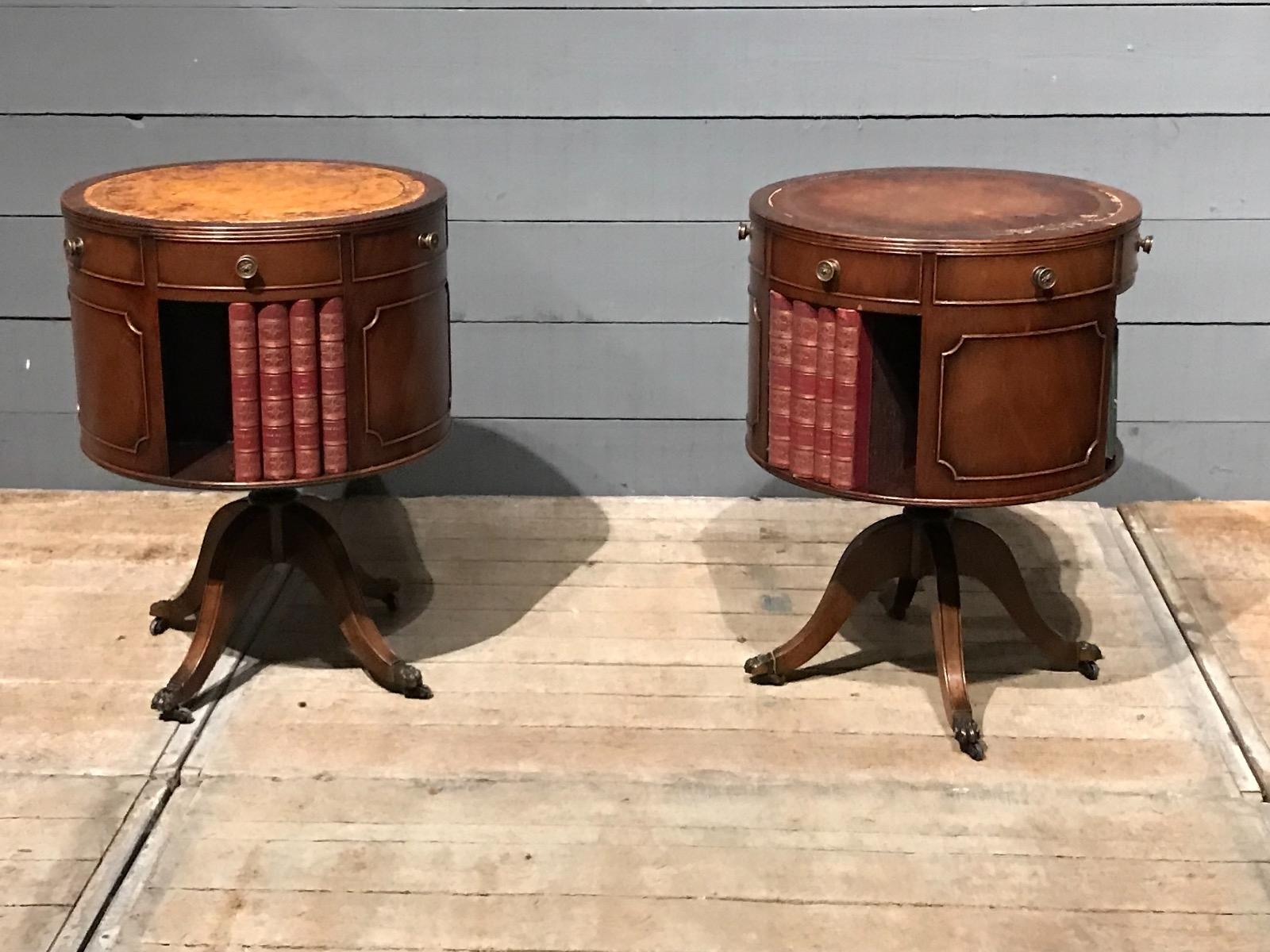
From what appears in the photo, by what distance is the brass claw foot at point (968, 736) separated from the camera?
2.46 m

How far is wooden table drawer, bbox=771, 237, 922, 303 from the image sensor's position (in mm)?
2266

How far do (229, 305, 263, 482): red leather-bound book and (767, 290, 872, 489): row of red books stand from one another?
773 mm

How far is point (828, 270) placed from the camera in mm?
2289

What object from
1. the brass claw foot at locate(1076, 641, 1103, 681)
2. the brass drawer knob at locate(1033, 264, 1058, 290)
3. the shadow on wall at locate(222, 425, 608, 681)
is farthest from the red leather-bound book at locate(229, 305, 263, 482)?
the brass claw foot at locate(1076, 641, 1103, 681)

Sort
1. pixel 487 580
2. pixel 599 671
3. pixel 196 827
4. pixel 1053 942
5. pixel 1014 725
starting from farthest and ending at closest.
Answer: pixel 487 580 → pixel 599 671 → pixel 1014 725 → pixel 196 827 → pixel 1053 942

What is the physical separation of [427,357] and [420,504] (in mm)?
929

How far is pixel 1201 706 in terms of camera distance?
262 centimetres

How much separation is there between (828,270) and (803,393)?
211 mm

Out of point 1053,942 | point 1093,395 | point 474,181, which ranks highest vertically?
point 474,181

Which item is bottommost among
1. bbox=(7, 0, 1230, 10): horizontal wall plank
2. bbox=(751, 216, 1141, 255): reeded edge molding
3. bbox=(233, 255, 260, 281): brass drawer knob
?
bbox=(233, 255, 260, 281): brass drawer knob

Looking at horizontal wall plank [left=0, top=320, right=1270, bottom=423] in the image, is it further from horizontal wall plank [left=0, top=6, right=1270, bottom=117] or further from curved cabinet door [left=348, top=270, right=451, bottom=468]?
curved cabinet door [left=348, top=270, right=451, bottom=468]

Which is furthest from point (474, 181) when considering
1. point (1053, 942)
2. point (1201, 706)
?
point (1053, 942)

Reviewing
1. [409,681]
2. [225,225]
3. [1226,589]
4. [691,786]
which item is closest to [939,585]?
[691,786]

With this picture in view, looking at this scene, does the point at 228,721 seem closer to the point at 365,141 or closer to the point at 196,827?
the point at 196,827
